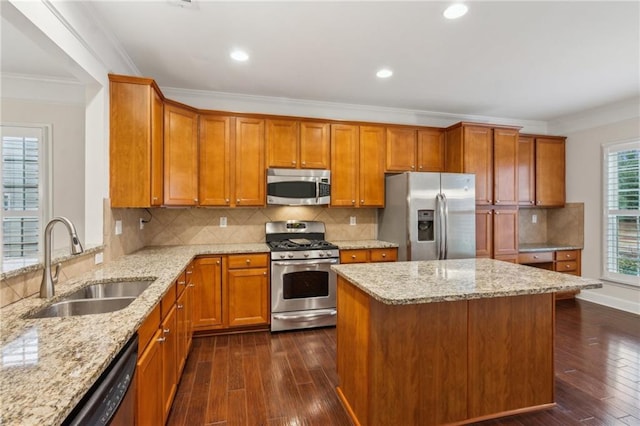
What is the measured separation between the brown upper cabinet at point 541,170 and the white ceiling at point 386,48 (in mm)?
836

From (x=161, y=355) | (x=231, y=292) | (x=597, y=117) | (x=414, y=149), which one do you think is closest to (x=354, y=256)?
(x=231, y=292)

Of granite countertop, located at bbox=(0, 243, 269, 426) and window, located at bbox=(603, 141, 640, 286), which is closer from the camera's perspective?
granite countertop, located at bbox=(0, 243, 269, 426)

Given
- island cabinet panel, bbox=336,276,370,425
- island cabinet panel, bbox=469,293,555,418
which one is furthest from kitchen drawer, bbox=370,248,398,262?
island cabinet panel, bbox=469,293,555,418

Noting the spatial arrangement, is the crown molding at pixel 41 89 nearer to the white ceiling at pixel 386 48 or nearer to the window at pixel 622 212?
the white ceiling at pixel 386 48

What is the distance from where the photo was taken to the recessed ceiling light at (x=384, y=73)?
3.10 m

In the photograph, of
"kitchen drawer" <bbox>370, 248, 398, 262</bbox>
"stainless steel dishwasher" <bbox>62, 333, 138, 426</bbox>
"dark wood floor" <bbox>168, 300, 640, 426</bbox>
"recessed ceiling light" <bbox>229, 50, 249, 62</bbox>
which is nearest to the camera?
Answer: "stainless steel dishwasher" <bbox>62, 333, 138, 426</bbox>

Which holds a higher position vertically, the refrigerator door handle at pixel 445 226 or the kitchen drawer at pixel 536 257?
the refrigerator door handle at pixel 445 226

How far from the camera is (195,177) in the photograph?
3.34 meters

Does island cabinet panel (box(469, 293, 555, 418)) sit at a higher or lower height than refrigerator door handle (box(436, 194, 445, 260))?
lower

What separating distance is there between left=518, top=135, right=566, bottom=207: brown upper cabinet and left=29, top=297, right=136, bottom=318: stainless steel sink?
16.4 feet

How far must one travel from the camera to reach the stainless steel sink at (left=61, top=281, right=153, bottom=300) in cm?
186

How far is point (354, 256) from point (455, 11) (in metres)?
2.51

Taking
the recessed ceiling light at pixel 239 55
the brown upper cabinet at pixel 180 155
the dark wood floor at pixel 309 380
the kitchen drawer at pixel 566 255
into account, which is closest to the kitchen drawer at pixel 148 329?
the dark wood floor at pixel 309 380

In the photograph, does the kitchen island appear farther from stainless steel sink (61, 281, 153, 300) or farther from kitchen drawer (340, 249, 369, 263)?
kitchen drawer (340, 249, 369, 263)
